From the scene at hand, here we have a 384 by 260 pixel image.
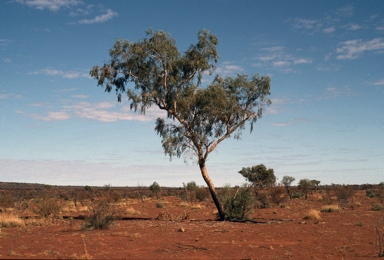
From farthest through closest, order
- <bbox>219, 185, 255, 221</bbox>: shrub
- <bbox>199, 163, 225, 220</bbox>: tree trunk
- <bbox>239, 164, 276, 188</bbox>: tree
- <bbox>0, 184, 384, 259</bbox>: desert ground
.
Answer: <bbox>239, 164, 276, 188</bbox>: tree, <bbox>219, 185, 255, 221</bbox>: shrub, <bbox>199, 163, 225, 220</bbox>: tree trunk, <bbox>0, 184, 384, 259</bbox>: desert ground

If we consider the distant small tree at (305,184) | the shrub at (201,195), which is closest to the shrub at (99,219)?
the shrub at (201,195)

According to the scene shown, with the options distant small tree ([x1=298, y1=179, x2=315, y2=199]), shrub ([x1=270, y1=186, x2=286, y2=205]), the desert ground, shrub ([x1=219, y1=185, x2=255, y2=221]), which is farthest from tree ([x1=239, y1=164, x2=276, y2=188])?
the desert ground

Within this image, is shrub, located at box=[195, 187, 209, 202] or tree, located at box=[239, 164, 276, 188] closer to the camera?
shrub, located at box=[195, 187, 209, 202]

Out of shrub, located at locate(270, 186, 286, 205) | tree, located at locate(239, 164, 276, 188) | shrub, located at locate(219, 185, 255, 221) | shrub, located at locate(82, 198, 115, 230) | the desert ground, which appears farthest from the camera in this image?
tree, located at locate(239, 164, 276, 188)

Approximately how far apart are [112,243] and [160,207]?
23.8 metres

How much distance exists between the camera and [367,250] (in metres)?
14.6

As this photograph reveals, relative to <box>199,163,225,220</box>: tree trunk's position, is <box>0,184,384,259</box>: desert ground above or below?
below

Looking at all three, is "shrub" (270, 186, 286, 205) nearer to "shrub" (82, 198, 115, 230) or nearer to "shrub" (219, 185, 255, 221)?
"shrub" (219, 185, 255, 221)

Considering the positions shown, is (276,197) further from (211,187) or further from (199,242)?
(199,242)

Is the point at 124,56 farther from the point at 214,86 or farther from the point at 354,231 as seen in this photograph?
the point at 354,231

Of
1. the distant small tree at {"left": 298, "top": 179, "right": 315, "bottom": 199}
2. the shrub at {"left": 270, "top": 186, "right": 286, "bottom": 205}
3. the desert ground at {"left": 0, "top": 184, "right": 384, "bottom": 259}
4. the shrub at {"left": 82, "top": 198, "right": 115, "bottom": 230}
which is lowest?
the desert ground at {"left": 0, "top": 184, "right": 384, "bottom": 259}

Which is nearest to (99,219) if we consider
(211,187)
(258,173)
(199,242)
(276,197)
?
(199,242)

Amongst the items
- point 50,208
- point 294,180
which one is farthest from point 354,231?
point 294,180

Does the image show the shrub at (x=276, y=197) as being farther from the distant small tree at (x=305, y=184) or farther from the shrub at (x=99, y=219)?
the shrub at (x=99, y=219)
